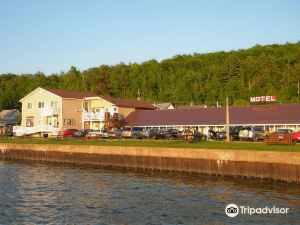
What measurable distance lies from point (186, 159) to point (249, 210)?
53.1 feet

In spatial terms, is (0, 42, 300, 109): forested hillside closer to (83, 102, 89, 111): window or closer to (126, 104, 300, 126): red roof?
(126, 104, 300, 126): red roof

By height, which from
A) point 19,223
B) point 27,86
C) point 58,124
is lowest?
point 19,223

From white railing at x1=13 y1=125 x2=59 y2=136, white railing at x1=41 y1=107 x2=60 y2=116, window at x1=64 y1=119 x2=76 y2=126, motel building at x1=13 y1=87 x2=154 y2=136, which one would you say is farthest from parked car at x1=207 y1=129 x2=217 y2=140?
white railing at x1=41 y1=107 x2=60 y2=116

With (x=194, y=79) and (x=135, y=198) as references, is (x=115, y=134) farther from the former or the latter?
(x=194, y=79)

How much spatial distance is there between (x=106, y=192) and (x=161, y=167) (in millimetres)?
11804

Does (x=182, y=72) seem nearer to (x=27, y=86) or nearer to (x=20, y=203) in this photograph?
(x=27, y=86)

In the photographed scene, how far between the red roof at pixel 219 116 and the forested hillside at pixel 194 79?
143 feet

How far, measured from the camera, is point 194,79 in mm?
144500

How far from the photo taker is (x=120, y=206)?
26156 mm

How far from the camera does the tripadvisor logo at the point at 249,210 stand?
2383 cm

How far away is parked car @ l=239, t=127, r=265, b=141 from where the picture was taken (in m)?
54.4

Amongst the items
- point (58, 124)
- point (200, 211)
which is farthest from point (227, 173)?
point (58, 124)

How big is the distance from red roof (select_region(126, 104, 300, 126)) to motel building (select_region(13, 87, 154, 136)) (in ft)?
13.3

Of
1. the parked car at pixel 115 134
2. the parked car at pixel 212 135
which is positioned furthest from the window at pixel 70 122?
the parked car at pixel 212 135
